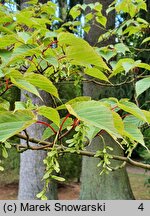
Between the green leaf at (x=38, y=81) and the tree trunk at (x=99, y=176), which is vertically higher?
the green leaf at (x=38, y=81)

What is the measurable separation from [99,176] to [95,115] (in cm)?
384

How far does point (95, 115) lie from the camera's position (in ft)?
1.62

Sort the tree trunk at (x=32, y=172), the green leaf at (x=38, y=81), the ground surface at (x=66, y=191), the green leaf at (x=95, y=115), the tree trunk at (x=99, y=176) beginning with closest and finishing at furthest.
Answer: the green leaf at (x=95, y=115), the green leaf at (x=38, y=81), the tree trunk at (x=32, y=172), the tree trunk at (x=99, y=176), the ground surface at (x=66, y=191)

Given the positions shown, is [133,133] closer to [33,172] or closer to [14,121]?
[14,121]

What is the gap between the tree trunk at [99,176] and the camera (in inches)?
160

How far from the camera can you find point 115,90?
414 cm

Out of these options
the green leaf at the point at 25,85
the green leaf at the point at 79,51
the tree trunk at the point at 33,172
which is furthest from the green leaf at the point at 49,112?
the tree trunk at the point at 33,172

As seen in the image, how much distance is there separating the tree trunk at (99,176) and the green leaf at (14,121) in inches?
140

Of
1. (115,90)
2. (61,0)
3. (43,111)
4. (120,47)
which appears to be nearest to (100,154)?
(43,111)

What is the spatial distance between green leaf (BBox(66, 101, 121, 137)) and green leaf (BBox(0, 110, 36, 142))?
0.22 feet

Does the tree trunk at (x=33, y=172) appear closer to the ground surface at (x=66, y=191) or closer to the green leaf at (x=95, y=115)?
the ground surface at (x=66, y=191)

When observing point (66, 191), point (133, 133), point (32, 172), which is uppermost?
point (133, 133)

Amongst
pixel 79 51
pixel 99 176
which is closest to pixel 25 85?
pixel 79 51

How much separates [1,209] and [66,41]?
55cm
